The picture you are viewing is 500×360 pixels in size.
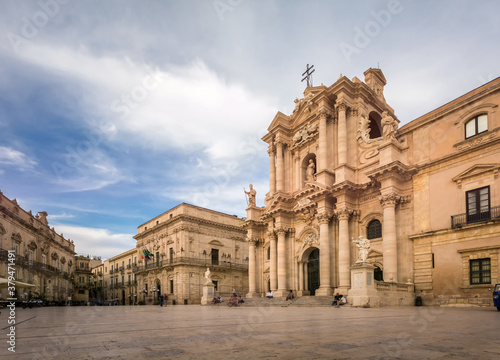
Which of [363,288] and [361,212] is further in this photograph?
[361,212]

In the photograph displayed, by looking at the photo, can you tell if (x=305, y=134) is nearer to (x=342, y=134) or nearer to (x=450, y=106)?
(x=342, y=134)

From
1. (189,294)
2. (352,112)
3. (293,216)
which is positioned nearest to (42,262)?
(189,294)

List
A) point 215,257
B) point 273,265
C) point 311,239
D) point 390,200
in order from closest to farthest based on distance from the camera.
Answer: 1. point 390,200
2. point 311,239
3. point 273,265
4. point 215,257

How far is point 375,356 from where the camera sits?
4094 millimetres

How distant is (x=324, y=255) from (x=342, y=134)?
905 centimetres

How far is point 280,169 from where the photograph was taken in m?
31.9

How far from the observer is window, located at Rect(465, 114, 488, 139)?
18.8m

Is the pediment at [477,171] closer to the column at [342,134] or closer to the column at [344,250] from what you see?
the column at [344,250]

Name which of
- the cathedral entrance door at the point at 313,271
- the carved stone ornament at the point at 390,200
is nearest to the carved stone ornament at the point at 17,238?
the cathedral entrance door at the point at 313,271

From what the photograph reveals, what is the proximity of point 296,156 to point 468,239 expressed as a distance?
16.3 metres

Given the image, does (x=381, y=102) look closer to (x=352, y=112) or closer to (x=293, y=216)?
(x=352, y=112)


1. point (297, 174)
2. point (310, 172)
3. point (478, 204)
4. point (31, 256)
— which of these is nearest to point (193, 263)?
point (31, 256)

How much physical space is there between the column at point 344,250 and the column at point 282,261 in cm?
615

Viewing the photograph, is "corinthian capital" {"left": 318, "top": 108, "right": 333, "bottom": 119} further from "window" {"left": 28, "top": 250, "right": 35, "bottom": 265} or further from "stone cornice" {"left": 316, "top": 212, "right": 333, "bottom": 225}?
"window" {"left": 28, "top": 250, "right": 35, "bottom": 265}
